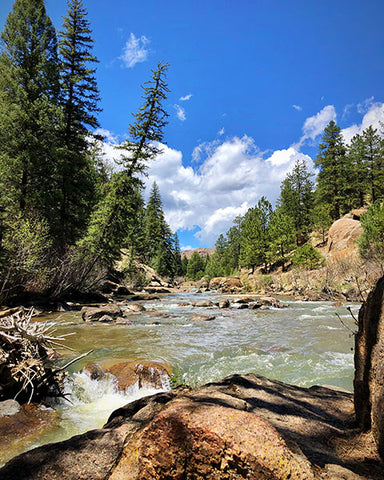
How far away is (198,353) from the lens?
27.5 ft

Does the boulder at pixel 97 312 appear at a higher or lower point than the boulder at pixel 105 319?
higher

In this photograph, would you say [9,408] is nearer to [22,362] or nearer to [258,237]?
[22,362]

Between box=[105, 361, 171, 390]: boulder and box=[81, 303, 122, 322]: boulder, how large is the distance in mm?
7015

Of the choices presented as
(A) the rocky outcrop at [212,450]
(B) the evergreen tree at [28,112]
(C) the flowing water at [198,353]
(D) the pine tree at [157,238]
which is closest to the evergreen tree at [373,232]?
(C) the flowing water at [198,353]

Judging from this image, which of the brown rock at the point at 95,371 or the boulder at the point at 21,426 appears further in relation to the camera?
the brown rock at the point at 95,371

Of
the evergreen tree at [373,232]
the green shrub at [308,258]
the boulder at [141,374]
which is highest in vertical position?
the evergreen tree at [373,232]

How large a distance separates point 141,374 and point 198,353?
8.46 feet

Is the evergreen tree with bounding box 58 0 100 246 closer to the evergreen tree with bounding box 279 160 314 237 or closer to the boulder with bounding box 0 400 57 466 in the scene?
the boulder with bounding box 0 400 57 466

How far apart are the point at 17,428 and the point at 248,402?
3.92 metres

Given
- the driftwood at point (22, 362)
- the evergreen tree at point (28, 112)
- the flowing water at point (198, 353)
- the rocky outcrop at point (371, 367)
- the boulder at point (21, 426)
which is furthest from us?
the evergreen tree at point (28, 112)

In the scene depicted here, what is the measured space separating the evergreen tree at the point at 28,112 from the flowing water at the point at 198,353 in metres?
8.82

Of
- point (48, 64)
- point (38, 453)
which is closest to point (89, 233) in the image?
point (48, 64)

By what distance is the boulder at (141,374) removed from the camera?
611cm

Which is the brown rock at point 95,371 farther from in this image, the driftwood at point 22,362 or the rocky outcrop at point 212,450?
the rocky outcrop at point 212,450
